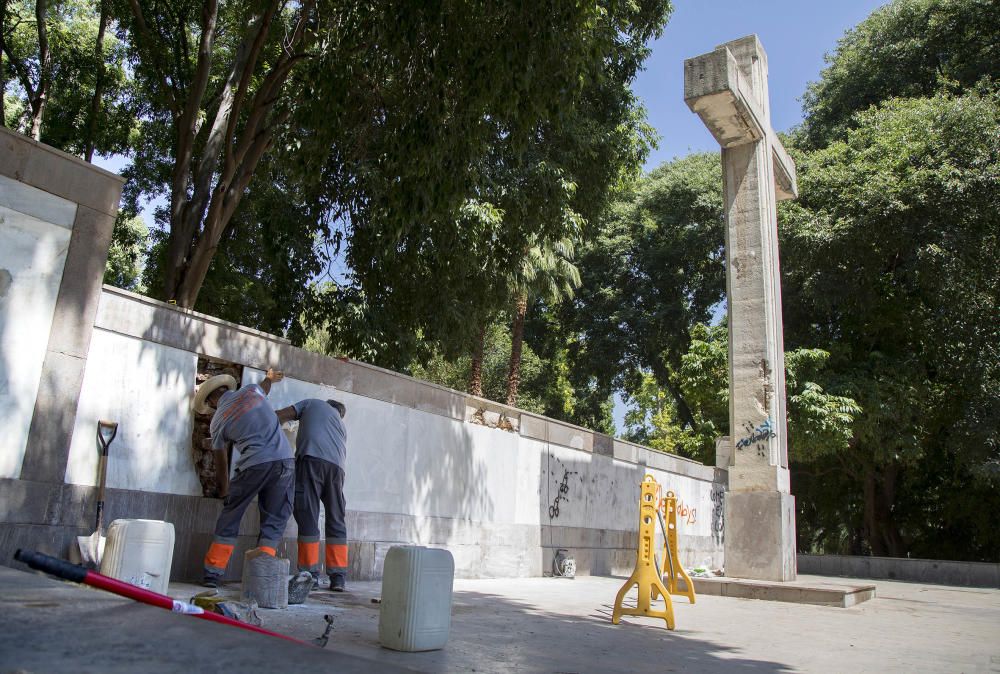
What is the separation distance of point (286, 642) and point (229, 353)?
19.6 ft

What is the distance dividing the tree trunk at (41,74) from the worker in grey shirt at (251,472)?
9809 mm

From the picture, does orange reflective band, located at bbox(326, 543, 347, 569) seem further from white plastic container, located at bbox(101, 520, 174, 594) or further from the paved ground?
white plastic container, located at bbox(101, 520, 174, 594)

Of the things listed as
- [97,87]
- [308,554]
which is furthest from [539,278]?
[308,554]

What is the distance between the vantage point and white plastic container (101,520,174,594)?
508 centimetres

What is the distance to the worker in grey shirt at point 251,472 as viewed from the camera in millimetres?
5996

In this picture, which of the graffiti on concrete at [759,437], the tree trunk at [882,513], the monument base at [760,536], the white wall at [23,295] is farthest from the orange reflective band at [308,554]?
the tree trunk at [882,513]

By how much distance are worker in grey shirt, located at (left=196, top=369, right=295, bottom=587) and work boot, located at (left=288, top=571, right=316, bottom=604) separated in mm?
426

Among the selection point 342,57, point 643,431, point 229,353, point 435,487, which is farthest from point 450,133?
point 643,431

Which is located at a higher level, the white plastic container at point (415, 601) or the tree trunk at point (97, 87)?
the tree trunk at point (97, 87)

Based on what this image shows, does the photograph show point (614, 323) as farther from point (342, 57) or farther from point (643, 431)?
point (342, 57)

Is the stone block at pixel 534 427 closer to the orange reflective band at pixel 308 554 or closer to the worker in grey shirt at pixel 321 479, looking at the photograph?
the worker in grey shirt at pixel 321 479

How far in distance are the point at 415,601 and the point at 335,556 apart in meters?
2.75

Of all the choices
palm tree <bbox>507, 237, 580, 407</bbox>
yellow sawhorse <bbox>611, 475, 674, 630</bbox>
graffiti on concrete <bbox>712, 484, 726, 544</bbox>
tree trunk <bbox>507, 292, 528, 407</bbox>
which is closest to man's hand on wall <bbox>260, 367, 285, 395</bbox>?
yellow sawhorse <bbox>611, 475, 674, 630</bbox>

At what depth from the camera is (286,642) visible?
191cm
